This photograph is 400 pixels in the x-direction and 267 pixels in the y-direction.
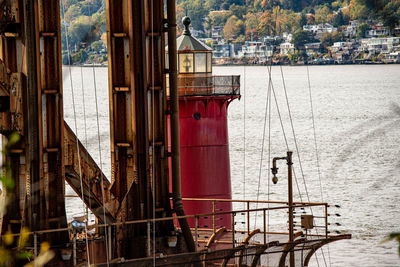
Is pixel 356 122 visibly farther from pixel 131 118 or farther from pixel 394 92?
pixel 131 118

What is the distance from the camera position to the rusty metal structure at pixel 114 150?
13.3 m

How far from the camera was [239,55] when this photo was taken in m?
87.9

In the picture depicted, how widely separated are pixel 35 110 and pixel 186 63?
31.7 feet

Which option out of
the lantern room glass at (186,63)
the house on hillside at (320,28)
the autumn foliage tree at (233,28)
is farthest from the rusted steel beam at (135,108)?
the autumn foliage tree at (233,28)

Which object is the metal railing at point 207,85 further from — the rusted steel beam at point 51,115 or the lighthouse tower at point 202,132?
the rusted steel beam at point 51,115

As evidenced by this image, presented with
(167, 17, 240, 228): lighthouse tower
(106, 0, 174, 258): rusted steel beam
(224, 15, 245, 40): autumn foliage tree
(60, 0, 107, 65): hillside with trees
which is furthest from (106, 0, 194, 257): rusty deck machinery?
(224, 15, 245, 40): autumn foliage tree

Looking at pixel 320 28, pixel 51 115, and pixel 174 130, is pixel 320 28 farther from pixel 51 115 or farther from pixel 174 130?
pixel 51 115

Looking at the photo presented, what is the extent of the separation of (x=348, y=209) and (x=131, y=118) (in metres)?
28.4

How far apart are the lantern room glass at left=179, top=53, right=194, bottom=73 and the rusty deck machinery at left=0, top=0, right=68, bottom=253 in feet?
29.9

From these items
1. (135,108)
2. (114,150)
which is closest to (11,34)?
(135,108)

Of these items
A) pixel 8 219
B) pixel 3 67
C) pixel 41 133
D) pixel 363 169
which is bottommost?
pixel 363 169

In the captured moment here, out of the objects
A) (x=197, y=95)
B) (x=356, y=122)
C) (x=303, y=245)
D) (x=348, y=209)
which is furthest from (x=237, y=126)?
(x=303, y=245)

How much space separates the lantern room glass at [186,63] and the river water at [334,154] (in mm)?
3110

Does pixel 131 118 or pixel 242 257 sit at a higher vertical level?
pixel 131 118
